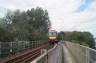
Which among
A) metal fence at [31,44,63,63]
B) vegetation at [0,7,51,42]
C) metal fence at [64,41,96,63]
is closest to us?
metal fence at [31,44,63,63]

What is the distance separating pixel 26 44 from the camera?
19.2 metres

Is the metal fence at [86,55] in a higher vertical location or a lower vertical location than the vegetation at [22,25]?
lower

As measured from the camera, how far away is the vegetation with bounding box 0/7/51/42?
67.7 feet

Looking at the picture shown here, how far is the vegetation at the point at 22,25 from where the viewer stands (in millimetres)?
20634

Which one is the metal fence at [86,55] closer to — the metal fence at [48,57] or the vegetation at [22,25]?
the metal fence at [48,57]

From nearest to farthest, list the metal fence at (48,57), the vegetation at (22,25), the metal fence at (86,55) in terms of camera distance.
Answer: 1. the metal fence at (48,57)
2. the metal fence at (86,55)
3. the vegetation at (22,25)

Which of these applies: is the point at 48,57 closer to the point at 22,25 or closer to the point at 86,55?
the point at 86,55

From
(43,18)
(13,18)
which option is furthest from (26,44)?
(43,18)

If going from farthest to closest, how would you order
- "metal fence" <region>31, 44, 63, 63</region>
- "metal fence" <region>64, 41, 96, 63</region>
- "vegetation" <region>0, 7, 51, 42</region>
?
"vegetation" <region>0, 7, 51, 42</region> < "metal fence" <region>64, 41, 96, 63</region> < "metal fence" <region>31, 44, 63, 63</region>

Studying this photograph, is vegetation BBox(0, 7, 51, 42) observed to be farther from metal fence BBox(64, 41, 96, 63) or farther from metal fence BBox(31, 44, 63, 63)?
metal fence BBox(31, 44, 63, 63)

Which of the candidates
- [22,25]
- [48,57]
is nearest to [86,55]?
[48,57]

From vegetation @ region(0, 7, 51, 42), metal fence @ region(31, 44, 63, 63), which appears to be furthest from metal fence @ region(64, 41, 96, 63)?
vegetation @ region(0, 7, 51, 42)

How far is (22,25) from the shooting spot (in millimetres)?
30547

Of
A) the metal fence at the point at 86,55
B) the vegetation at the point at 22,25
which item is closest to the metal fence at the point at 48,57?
the metal fence at the point at 86,55
